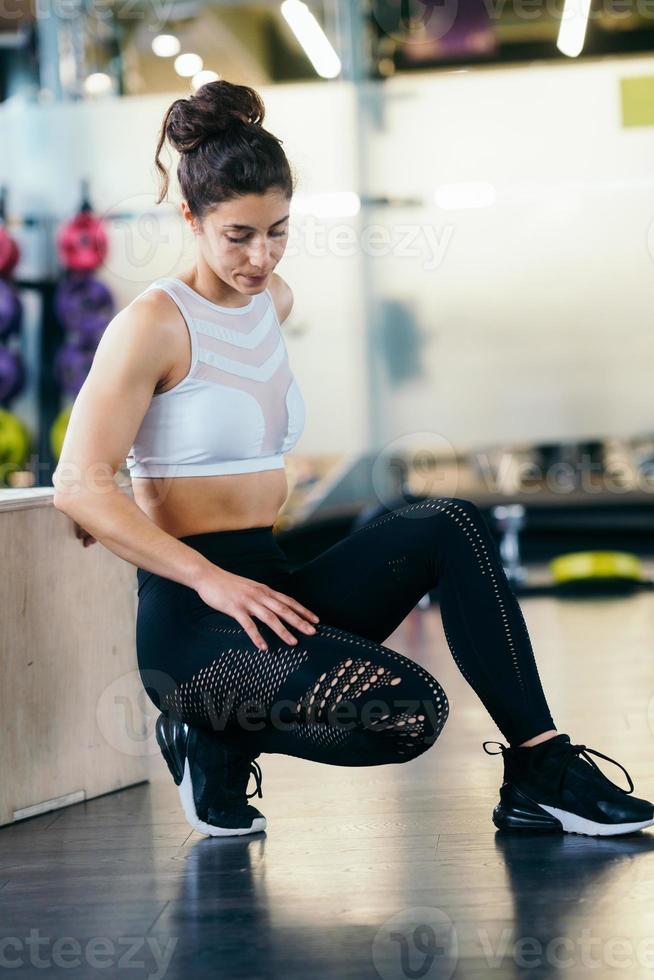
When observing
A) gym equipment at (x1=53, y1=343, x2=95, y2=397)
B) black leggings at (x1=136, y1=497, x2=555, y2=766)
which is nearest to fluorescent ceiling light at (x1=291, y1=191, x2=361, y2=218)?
gym equipment at (x1=53, y1=343, x2=95, y2=397)

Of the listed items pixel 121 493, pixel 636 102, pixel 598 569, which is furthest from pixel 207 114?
pixel 636 102

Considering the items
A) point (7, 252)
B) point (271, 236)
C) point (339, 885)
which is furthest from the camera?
point (7, 252)

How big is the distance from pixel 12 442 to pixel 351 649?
134 inches

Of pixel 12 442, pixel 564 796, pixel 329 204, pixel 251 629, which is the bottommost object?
pixel 564 796

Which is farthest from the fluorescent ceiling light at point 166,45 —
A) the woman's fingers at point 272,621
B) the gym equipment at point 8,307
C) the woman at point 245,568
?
the woman's fingers at point 272,621

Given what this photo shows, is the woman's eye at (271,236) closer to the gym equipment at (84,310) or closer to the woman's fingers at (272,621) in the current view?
the woman's fingers at (272,621)

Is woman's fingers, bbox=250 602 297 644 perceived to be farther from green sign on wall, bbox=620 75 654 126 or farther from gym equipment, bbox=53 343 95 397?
green sign on wall, bbox=620 75 654 126

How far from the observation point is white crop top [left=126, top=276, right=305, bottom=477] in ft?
5.33

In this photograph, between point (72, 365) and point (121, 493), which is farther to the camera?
point (72, 365)

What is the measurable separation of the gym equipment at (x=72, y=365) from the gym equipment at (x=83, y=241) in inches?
11.8

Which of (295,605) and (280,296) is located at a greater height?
(280,296)

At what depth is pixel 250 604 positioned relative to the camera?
152 cm

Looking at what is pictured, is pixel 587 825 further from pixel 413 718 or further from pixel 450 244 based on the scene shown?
pixel 450 244

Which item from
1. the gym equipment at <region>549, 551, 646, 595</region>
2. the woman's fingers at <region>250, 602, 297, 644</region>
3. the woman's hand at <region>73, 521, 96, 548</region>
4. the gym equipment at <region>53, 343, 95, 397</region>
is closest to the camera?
the woman's fingers at <region>250, 602, 297, 644</region>
